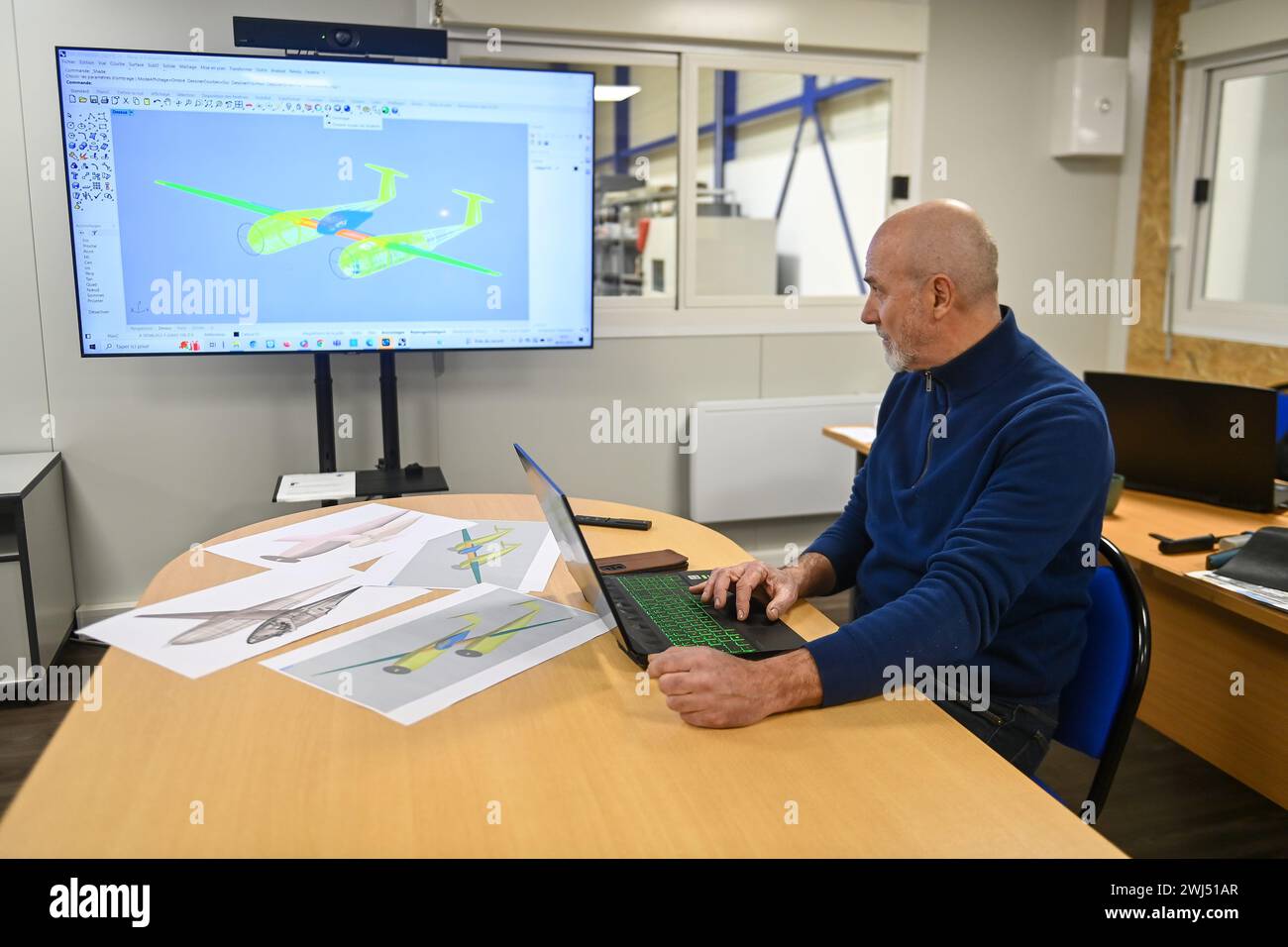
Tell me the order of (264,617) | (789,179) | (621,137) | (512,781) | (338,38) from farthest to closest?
(621,137), (789,179), (338,38), (264,617), (512,781)

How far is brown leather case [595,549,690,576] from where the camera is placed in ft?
5.78

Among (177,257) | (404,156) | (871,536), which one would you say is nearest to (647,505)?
(404,156)

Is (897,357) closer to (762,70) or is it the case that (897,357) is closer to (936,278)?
(936,278)

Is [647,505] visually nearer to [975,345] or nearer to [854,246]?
[975,345]

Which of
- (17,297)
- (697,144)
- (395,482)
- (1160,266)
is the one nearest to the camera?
(395,482)

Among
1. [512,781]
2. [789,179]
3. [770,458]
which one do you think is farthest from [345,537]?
[789,179]

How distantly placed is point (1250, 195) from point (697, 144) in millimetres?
2396

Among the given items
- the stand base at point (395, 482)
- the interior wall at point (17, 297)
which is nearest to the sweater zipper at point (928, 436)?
the stand base at point (395, 482)

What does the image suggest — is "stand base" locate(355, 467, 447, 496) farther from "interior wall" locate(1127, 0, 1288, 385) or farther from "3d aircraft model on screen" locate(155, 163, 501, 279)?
"interior wall" locate(1127, 0, 1288, 385)

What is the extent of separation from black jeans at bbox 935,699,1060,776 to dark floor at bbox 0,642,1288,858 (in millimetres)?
895

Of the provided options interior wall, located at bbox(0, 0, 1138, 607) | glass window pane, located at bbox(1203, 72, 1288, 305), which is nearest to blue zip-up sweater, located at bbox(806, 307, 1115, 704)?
interior wall, located at bbox(0, 0, 1138, 607)

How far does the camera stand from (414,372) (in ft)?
12.1

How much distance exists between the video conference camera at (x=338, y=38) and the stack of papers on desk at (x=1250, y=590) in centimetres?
261

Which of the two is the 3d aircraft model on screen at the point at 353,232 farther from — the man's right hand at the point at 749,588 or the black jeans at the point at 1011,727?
the black jeans at the point at 1011,727
